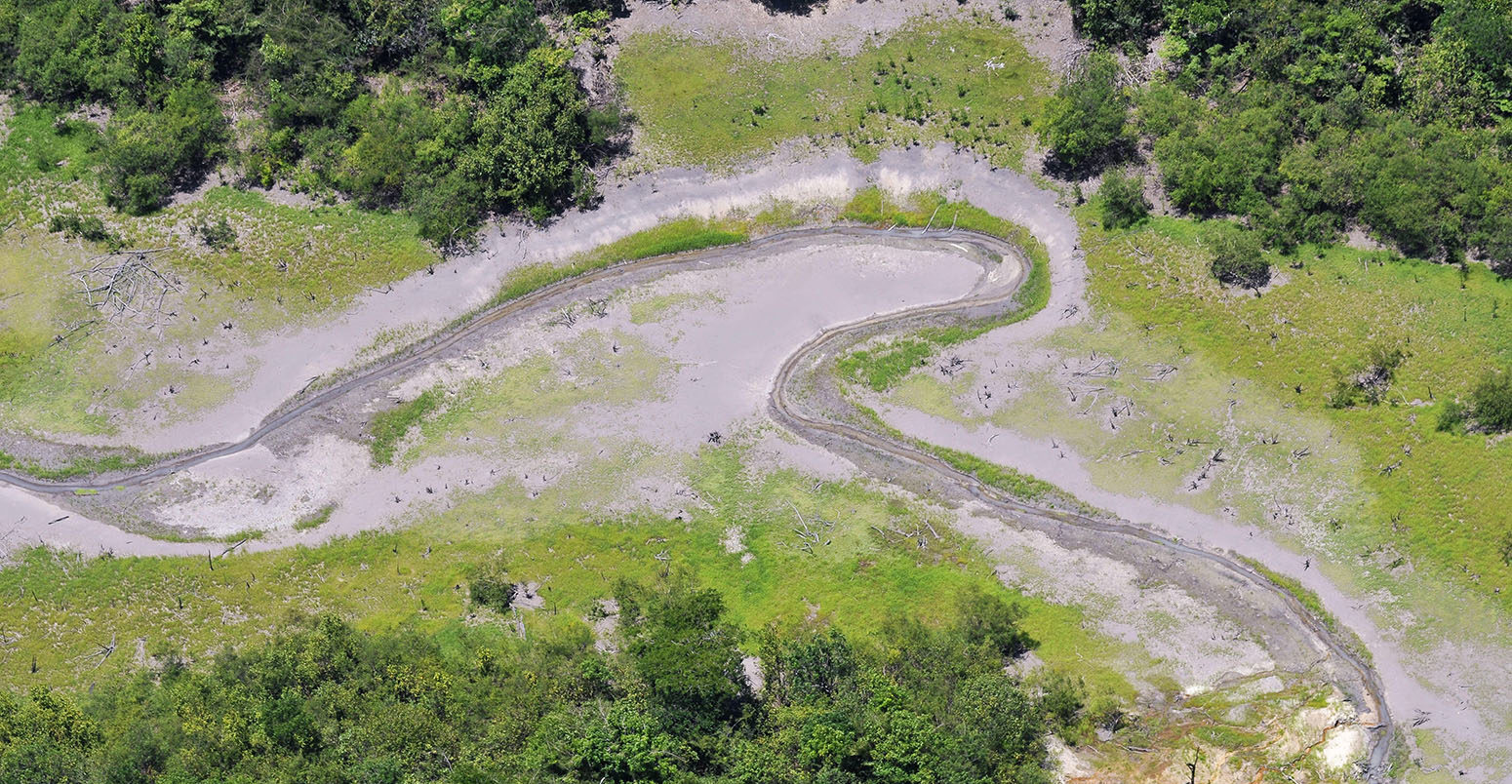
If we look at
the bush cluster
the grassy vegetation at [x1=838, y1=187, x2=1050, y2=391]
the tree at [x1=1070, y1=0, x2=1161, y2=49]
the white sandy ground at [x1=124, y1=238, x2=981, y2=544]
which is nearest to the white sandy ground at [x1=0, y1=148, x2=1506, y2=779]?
the white sandy ground at [x1=124, y1=238, x2=981, y2=544]

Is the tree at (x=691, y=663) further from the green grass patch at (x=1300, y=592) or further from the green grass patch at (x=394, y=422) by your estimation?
the green grass patch at (x=1300, y=592)

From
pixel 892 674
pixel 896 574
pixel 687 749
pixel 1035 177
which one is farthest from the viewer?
pixel 1035 177

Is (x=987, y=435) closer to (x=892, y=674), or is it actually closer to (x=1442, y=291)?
(x=892, y=674)

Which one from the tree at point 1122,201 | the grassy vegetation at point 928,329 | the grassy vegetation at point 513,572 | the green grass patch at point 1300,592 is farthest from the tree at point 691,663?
the tree at point 1122,201

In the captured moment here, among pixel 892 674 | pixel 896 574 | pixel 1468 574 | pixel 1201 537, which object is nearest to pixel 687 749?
pixel 892 674

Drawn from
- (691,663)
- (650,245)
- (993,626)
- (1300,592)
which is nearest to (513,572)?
(691,663)

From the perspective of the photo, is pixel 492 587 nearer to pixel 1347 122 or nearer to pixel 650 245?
pixel 650 245
